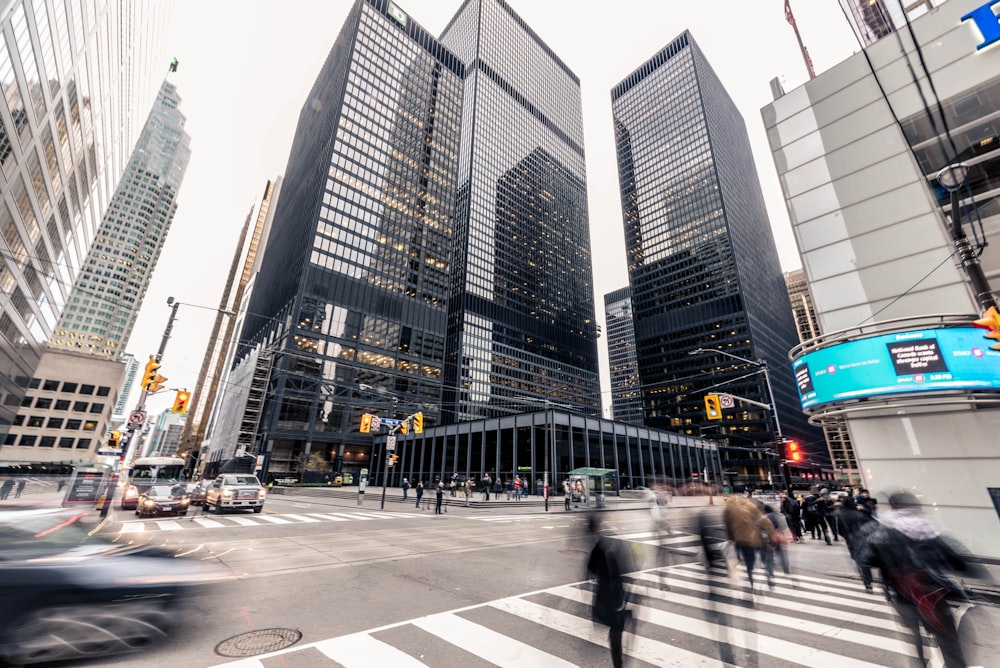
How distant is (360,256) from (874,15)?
2752 inches

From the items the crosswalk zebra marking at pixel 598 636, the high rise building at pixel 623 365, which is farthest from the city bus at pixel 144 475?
the high rise building at pixel 623 365

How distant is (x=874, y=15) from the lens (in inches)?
842

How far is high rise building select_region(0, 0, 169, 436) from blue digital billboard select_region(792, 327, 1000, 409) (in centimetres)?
3296

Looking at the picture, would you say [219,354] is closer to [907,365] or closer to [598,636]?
[598,636]

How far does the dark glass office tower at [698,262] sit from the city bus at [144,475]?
10190cm

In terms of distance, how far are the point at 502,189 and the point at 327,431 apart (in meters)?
92.9

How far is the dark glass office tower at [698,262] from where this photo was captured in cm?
10650

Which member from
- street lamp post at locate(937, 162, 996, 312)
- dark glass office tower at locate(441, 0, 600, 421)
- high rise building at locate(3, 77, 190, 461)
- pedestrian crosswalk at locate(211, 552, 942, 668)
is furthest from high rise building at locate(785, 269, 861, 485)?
high rise building at locate(3, 77, 190, 461)

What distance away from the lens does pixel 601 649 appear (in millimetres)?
4988

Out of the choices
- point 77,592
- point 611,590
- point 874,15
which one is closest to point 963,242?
point 611,590

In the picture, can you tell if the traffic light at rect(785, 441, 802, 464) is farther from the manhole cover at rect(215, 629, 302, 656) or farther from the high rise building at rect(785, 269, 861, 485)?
the high rise building at rect(785, 269, 861, 485)

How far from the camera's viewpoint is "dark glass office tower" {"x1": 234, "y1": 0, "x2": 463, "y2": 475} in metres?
62.1

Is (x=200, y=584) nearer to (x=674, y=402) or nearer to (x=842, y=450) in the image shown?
(x=674, y=402)

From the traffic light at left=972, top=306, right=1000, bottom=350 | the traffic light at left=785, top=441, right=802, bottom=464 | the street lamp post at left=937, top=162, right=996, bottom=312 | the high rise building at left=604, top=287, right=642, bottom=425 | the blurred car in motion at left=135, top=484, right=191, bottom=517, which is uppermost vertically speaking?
the high rise building at left=604, top=287, right=642, bottom=425
